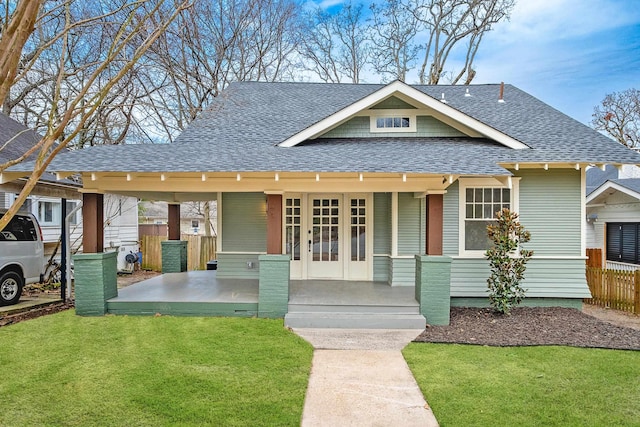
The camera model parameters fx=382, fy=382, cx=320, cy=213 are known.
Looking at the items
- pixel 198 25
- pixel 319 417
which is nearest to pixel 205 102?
pixel 198 25

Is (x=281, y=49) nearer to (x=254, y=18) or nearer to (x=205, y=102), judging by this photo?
(x=254, y=18)

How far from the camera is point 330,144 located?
324 inches

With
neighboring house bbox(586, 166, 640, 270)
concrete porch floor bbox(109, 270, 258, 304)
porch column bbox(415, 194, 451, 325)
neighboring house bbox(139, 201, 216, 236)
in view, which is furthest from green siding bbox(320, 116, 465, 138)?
neighboring house bbox(139, 201, 216, 236)

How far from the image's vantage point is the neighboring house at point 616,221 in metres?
12.9

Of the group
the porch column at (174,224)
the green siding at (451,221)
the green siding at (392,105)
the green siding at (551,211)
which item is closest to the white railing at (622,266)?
the green siding at (551,211)

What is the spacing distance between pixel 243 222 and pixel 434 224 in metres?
4.75

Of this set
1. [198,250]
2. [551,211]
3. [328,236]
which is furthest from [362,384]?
[198,250]

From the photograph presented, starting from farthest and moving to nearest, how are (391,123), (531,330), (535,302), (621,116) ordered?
(621,116) < (391,123) < (535,302) < (531,330)

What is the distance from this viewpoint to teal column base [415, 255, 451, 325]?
649cm

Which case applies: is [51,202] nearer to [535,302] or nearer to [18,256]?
[18,256]

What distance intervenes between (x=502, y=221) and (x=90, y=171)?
7.24 meters

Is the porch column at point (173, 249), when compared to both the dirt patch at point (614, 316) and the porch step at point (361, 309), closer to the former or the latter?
the porch step at point (361, 309)

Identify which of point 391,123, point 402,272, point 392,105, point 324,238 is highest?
point 392,105

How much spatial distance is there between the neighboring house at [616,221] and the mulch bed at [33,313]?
15.8m
